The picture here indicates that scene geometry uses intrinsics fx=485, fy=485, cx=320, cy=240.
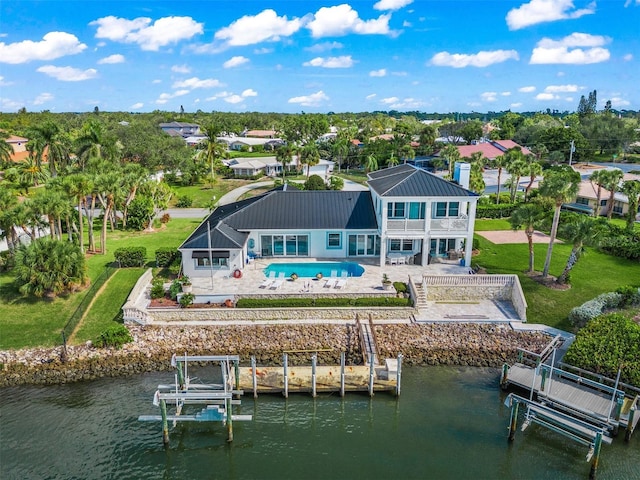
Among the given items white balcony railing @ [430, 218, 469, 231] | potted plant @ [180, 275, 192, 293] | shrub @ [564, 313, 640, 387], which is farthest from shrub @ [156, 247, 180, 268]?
shrub @ [564, 313, 640, 387]

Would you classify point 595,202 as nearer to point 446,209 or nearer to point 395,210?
point 446,209

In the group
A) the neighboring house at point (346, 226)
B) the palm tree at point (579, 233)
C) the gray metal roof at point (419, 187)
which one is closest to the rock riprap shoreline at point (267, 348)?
the neighboring house at point (346, 226)

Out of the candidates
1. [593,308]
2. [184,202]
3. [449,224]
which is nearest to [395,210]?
[449,224]

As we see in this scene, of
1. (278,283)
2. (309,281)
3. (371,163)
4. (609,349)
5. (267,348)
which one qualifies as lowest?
(267,348)

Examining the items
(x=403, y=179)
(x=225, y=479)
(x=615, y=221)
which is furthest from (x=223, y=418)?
(x=615, y=221)

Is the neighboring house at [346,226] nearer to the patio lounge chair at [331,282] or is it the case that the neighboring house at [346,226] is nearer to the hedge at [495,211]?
the patio lounge chair at [331,282]

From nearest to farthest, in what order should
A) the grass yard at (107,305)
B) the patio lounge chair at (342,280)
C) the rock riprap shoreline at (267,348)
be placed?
the rock riprap shoreline at (267,348) → the grass yard at (107,305) → the patio lounge chair at (342,280)
